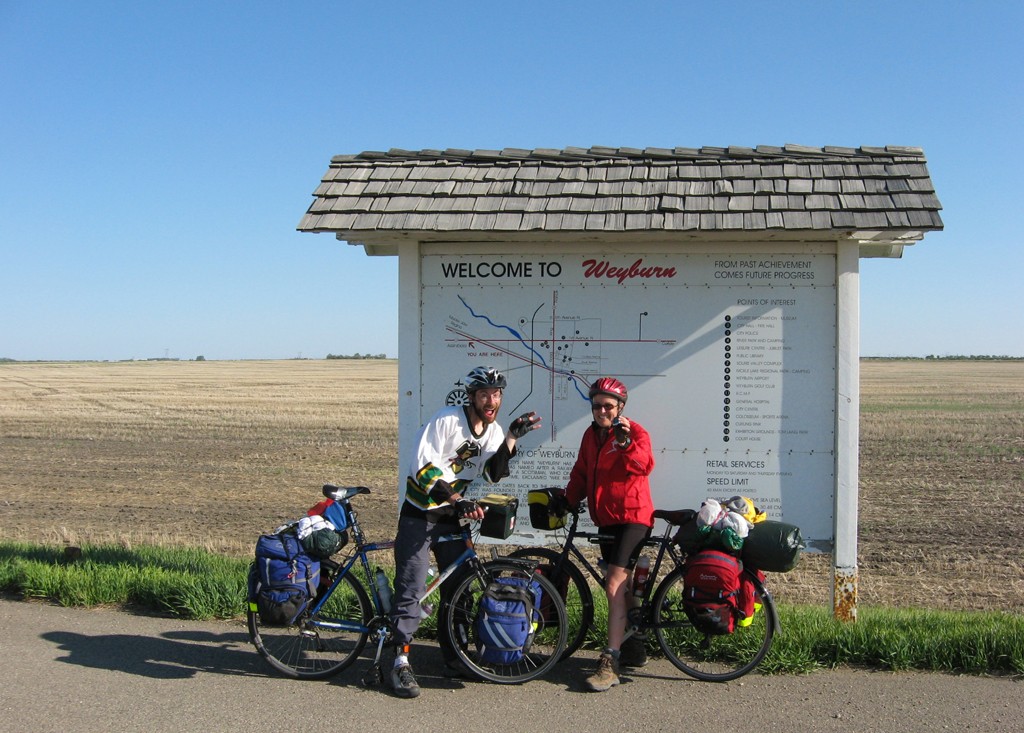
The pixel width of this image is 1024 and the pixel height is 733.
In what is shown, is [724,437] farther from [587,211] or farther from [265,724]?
[265,724]

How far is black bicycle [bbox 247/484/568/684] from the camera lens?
198 inches

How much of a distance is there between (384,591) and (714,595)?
1.89 meters

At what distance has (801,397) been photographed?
6125mm

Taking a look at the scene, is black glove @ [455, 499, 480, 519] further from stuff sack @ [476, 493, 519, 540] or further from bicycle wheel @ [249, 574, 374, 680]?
bicycle wheel @ [249, 574, 374, 680]

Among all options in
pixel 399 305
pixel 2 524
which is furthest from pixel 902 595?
pixel 2 524

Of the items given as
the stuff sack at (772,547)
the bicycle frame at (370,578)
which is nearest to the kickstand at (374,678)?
the bicycle frame at (370,578)

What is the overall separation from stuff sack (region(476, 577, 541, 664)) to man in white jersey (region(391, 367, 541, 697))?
25 centimetres

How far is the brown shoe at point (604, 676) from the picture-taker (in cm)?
480

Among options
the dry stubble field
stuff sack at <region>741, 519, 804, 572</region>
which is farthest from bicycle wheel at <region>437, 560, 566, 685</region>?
the dry stubble field

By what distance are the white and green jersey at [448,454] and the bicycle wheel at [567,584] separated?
549 mm

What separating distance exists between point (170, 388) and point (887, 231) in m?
Result: 45.2

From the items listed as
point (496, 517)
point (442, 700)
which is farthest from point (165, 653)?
point (496, 517)

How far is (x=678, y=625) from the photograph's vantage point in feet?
16.9

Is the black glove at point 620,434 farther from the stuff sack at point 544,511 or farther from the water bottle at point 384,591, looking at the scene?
the water bottle at point 384,591
